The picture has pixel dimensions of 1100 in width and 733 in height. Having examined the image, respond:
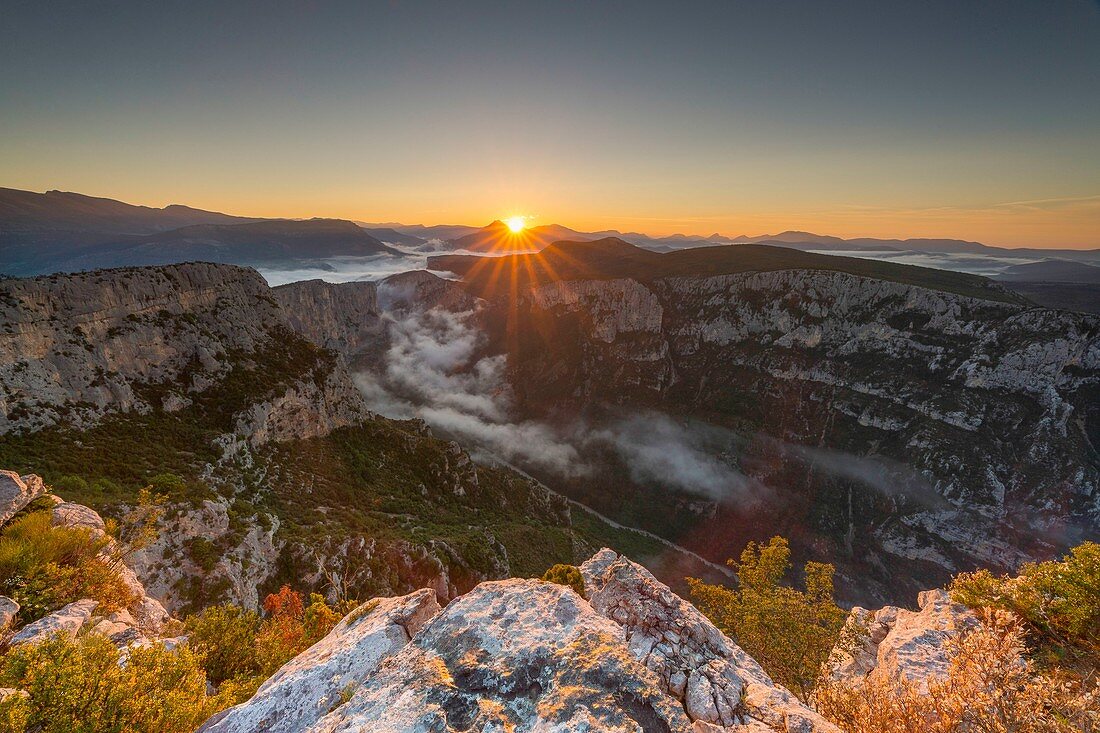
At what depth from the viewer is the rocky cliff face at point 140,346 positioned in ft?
129

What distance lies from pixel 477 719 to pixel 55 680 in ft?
30.2

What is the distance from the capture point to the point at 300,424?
2453 inches

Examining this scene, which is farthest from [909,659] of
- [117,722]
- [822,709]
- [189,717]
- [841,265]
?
[841,265]

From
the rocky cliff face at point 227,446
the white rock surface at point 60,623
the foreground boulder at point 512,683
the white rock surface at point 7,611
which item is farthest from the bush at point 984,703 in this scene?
the rocky cliff face at point 227,446

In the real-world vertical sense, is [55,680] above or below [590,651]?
below

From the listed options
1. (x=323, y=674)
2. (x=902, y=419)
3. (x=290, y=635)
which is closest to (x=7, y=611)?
(x=290, y=635)

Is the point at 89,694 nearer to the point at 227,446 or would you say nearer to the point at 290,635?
the point at 290,635

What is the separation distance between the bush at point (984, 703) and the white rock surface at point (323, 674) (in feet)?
40.4

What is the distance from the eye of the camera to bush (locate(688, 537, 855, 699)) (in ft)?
66.7

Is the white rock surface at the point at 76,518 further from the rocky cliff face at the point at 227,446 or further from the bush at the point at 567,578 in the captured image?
the bush at the point at 567,578

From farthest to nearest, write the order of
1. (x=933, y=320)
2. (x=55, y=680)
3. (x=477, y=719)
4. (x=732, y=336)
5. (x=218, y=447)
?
(x=732, y=336)
(x=933, y=320)
(x=218, y=447)
(x=55, y=680)
(x=477, y=719)

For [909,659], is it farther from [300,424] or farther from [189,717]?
[300,424]

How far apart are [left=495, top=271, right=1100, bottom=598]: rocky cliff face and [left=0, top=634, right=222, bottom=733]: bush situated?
160 metres

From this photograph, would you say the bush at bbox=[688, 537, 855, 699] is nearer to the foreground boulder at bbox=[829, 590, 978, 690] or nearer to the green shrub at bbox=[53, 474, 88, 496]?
the foreground boulder at bbox=[829, 590, 978, 690]
